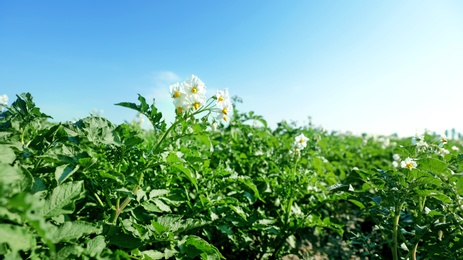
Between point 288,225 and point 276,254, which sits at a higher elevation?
point 288,225

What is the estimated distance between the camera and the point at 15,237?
1.03 metres

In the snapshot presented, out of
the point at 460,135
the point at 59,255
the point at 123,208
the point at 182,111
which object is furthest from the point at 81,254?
the point at 460,135

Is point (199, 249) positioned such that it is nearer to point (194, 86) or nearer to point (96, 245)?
point (96, 245)

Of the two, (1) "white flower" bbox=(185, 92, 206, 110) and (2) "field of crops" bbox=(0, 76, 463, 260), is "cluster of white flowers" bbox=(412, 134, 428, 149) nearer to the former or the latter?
(2) "field of crops" bbox=(0, 76, 463, 260)

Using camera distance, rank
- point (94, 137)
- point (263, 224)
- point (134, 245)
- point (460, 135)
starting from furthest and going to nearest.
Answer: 1. point (460, 135)
2. point (263, 224)
3. point (94, 137)
4. point (134, 245)

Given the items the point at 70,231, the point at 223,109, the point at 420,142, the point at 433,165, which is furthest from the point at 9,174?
the point at 420,142

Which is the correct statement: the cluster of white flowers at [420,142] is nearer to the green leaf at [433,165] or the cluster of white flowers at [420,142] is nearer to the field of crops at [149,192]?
the field of crops at [149,192]

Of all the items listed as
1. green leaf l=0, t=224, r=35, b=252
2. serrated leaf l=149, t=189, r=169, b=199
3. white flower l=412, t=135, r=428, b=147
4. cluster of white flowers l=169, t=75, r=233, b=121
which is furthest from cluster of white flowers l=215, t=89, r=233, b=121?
white flower l=412, t=135, r=428, b=147

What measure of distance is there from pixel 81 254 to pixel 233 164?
2308 millimetres

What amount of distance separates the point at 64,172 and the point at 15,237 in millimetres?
442

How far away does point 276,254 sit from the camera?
2881mm

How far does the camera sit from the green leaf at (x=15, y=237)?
1.00 m

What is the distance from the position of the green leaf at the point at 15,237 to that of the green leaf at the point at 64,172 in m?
0.37

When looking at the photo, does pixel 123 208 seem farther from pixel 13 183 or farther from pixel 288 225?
pixel 288 225
